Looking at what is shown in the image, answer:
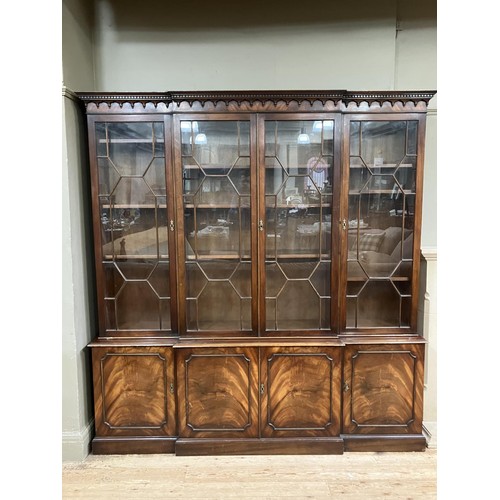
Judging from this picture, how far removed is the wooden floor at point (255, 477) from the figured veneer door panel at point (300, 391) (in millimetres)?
181

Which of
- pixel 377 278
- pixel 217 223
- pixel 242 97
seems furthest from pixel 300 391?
pixel 242 97

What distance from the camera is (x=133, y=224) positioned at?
2.33 meters

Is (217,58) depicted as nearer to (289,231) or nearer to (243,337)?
(289,231)

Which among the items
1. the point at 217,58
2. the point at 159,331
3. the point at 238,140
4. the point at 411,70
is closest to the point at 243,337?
the point at 159,331

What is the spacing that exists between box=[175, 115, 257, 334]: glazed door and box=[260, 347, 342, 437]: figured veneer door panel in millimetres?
277

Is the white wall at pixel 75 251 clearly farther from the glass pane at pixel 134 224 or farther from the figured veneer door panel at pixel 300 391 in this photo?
the figured veneer door panel at pixel 300 391

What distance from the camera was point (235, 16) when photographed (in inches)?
97.1

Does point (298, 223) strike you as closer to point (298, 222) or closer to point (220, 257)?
point (298, 222)

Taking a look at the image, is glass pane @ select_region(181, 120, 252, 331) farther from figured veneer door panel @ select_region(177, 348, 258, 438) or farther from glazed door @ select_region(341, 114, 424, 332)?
glazed door @ select_region(341, 114, 424, 332)

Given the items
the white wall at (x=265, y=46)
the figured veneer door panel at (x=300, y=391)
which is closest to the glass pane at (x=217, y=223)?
the figured veneer door panel at (x=300, y=391)

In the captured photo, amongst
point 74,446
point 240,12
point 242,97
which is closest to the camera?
point 242,97

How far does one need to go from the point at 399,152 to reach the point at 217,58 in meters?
1.30

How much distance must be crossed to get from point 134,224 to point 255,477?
162 centimetres

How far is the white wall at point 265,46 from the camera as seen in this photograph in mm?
2455
